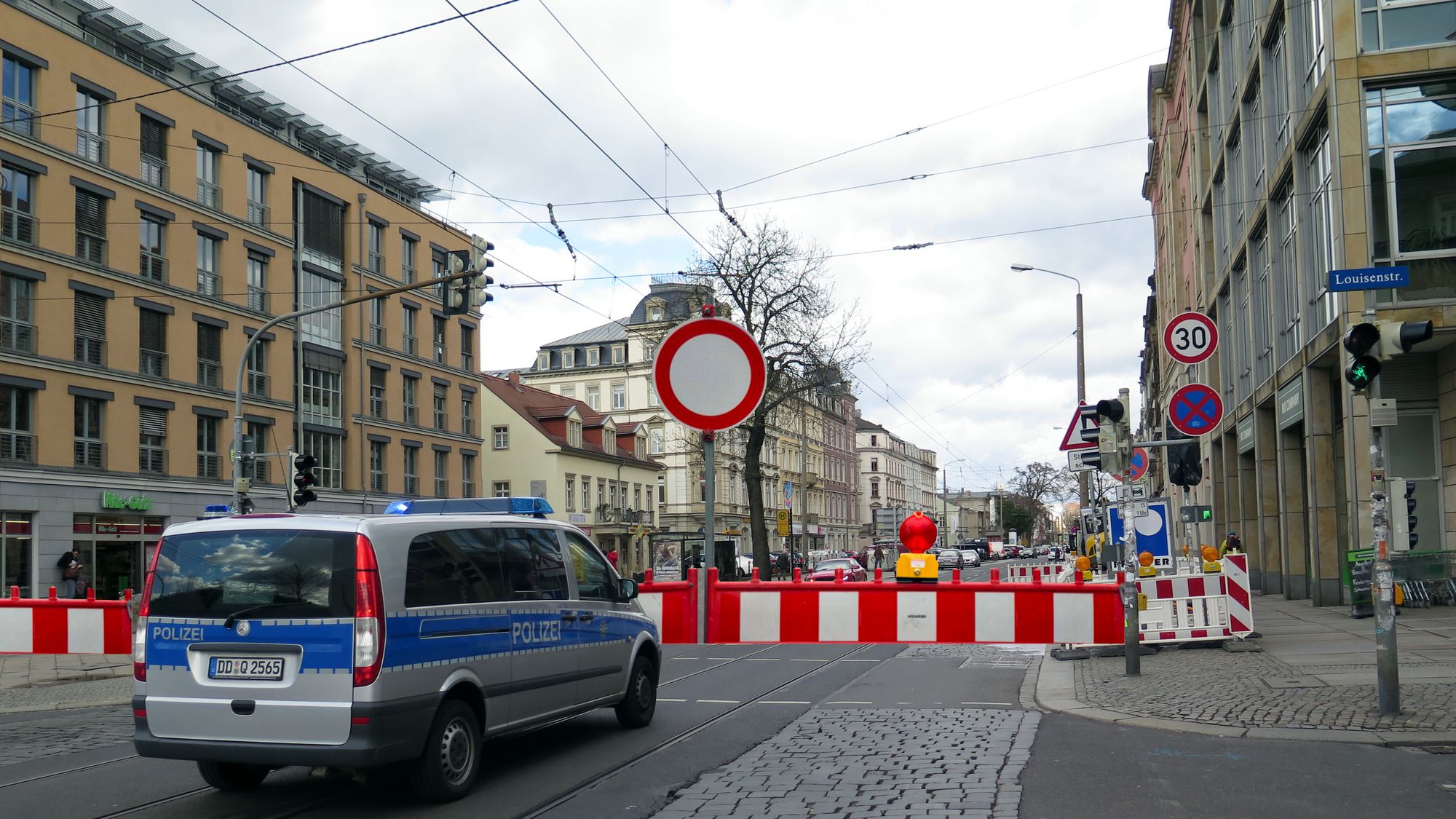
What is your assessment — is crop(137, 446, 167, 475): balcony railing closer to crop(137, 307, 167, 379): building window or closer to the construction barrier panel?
crop(137, 307, 167, 379): building window

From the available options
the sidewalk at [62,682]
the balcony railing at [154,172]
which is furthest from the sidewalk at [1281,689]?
the balcony railing at [154,172]

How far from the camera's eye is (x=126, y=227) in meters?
37.4

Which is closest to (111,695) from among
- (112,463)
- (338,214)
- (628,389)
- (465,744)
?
(465,744)

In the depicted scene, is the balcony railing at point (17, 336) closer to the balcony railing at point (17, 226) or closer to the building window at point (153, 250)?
the balcony railing at point (17, 226)

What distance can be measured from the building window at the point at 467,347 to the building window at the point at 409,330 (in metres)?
4.25

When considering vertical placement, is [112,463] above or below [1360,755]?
above

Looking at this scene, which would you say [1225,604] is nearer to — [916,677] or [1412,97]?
[916,677]

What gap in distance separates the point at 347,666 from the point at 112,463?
33.9m

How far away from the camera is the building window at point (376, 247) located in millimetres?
51469

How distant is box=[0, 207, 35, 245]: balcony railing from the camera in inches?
1310

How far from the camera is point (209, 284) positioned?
136ft

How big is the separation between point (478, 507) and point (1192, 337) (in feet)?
32.5

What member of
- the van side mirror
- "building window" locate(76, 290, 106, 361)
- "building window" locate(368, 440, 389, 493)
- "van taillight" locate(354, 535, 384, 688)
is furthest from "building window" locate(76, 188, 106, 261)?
"van taillight" locate(354, 535, 384, 688)

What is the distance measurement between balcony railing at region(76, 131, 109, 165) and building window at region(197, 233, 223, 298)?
4695mm
